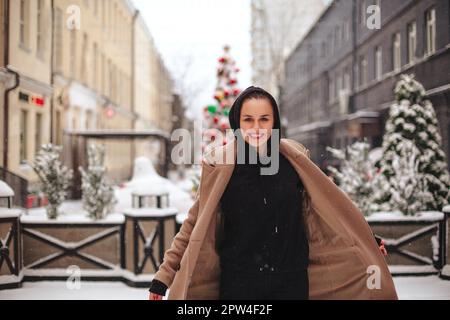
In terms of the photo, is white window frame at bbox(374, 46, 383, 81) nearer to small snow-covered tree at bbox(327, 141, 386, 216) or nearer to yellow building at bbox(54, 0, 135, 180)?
yellow building at bbox(54, 0, 135, 180)

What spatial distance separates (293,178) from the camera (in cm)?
296

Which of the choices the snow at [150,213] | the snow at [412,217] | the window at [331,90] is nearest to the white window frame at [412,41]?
the snow at [412,217]

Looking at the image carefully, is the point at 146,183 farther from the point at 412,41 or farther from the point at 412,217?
the point at 412,41

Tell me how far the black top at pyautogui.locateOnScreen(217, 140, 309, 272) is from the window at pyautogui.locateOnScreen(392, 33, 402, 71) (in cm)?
1745

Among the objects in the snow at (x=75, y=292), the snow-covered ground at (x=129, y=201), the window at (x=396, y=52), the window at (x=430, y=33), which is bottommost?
the snow at (x=75, y=292)

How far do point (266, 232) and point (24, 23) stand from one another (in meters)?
6.97

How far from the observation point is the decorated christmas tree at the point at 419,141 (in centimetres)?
952

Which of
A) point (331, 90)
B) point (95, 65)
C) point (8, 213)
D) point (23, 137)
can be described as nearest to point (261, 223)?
point (8, 213)

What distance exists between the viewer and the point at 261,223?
111 inches

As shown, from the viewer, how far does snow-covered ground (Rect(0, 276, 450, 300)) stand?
6.88 metres

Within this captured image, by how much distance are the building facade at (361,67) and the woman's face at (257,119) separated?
3.66 m

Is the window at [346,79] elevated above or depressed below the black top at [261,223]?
above

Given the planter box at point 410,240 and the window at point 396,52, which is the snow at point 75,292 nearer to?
the planter box at point 410,240
